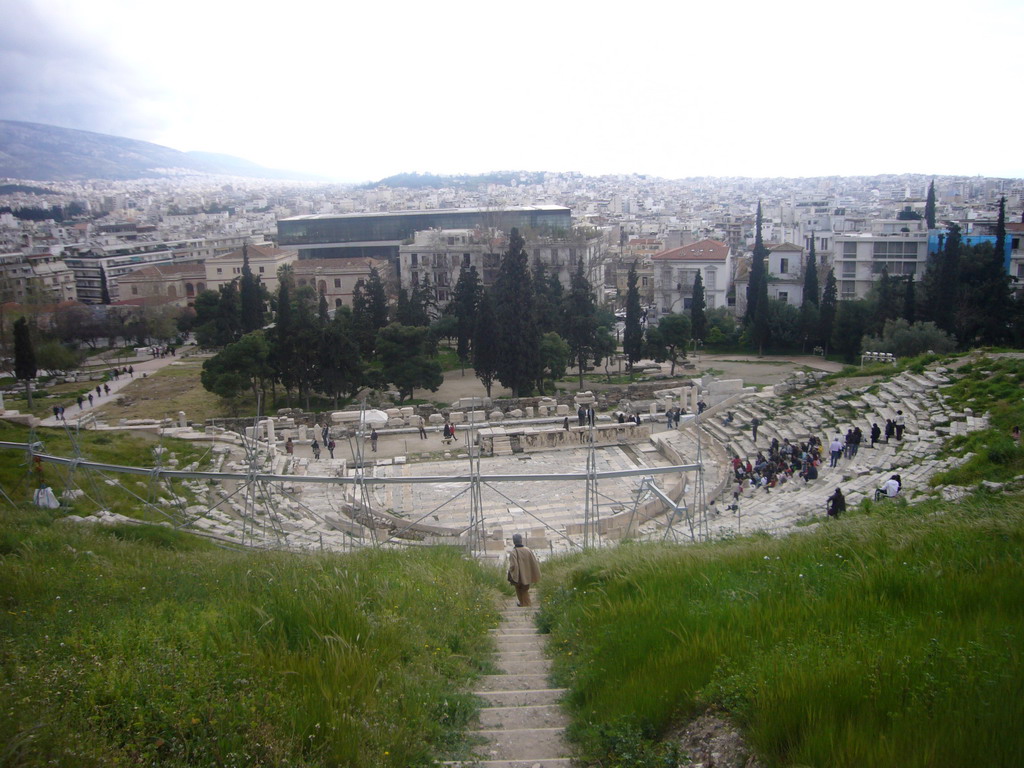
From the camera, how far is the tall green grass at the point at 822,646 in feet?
9.45

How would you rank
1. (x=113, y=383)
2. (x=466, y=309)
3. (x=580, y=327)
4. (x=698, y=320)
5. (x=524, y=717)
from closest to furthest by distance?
1. (x=524, y=717)
2. (x=580, y=327)
3. (x=113, y=383)
4. (x=466, y=309)
5. (x=698, y=320)

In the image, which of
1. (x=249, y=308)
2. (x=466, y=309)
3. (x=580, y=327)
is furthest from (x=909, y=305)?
(x=249, y=308)

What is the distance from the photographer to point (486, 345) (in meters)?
24.6

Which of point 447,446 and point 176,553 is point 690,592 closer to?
point 176,553

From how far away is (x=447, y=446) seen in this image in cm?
1834

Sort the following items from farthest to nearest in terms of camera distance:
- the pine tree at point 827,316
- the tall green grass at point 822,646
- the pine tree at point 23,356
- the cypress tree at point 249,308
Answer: the cypress tree at point 249,308 < the pine tree at point 827,316 < the pine tree at point 23,356 < the tall green grass at point 822,646

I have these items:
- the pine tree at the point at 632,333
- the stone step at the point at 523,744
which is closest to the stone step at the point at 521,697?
the stone step at the point at 523,744

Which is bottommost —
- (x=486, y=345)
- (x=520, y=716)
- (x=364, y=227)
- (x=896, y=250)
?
(x=486, y=345)

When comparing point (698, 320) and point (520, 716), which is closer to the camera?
point (520, 716)

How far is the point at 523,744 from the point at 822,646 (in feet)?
4.78

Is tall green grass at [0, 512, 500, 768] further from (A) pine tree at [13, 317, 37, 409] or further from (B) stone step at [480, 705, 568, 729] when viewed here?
(A) pine tree at [13, 317, 37, 409]

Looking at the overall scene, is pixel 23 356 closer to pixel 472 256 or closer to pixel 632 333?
pixel 632 333

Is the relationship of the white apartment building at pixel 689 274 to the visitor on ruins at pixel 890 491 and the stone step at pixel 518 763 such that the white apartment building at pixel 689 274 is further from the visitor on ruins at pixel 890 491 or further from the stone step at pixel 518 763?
the stone step at pixel 518 763

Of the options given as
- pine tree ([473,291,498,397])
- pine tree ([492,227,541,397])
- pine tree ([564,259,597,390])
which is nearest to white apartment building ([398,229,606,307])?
pine tree ([564,259,597,390])
